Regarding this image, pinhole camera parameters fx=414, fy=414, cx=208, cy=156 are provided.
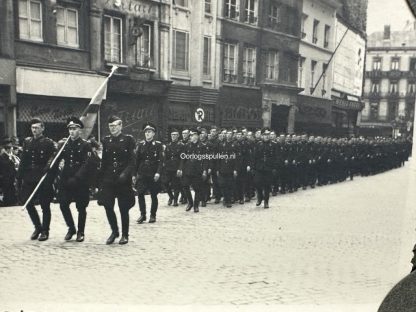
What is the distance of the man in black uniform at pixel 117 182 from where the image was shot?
2.94 metres

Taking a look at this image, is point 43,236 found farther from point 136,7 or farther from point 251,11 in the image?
point 251,11

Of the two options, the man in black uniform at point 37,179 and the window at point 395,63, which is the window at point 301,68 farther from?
the man in black uniform at point 37,179

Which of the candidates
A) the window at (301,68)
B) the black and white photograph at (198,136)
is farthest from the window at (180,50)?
the window at (301,68)

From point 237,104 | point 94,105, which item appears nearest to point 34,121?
point 94,105

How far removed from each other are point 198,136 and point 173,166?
0.95 meters

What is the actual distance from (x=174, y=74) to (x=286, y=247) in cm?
139

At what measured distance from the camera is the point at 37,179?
2.85 metres

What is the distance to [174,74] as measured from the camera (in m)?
2.66

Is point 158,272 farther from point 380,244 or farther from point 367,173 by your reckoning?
point 367,173

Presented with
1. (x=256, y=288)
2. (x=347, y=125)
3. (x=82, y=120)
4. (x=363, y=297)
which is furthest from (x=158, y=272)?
(x=347, y=125)

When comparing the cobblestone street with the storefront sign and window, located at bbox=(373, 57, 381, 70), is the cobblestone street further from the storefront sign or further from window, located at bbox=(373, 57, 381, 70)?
the storefront sign

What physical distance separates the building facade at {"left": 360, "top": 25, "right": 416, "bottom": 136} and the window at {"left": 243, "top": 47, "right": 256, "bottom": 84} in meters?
0.75

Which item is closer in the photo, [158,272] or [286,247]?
[158,272]

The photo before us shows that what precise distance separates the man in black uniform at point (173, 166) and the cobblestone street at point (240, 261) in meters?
0.50
